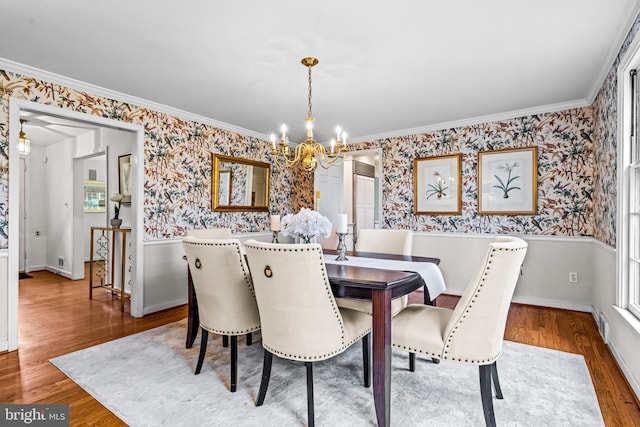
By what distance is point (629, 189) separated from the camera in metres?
2.29

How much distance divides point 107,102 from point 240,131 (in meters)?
1.66

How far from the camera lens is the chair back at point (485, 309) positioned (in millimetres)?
1566

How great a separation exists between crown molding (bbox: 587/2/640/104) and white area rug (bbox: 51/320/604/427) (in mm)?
2219

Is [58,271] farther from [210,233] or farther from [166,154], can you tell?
[210,233]

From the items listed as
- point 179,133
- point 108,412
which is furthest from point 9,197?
point 108,412

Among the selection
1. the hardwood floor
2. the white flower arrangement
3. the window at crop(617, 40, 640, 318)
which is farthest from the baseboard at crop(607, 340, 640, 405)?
the white flower arrangement

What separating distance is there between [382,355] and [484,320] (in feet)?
1.67

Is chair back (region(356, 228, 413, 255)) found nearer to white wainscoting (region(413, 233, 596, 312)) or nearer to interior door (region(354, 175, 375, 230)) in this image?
white wainscoting (region(413, 233, 596, 312))

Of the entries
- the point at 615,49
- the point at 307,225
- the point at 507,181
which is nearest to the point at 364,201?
the point at 507,181

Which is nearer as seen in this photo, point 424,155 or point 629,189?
point 629,189

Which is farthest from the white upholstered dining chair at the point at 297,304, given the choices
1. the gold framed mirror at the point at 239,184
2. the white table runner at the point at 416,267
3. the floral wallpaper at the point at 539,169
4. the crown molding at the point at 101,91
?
the floral wallpaper at the point at 539,169

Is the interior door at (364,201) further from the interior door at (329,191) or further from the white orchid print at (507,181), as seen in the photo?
the white orchid print at (507,181)

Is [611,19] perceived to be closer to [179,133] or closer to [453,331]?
[453,331]

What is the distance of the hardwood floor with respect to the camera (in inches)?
75.7
